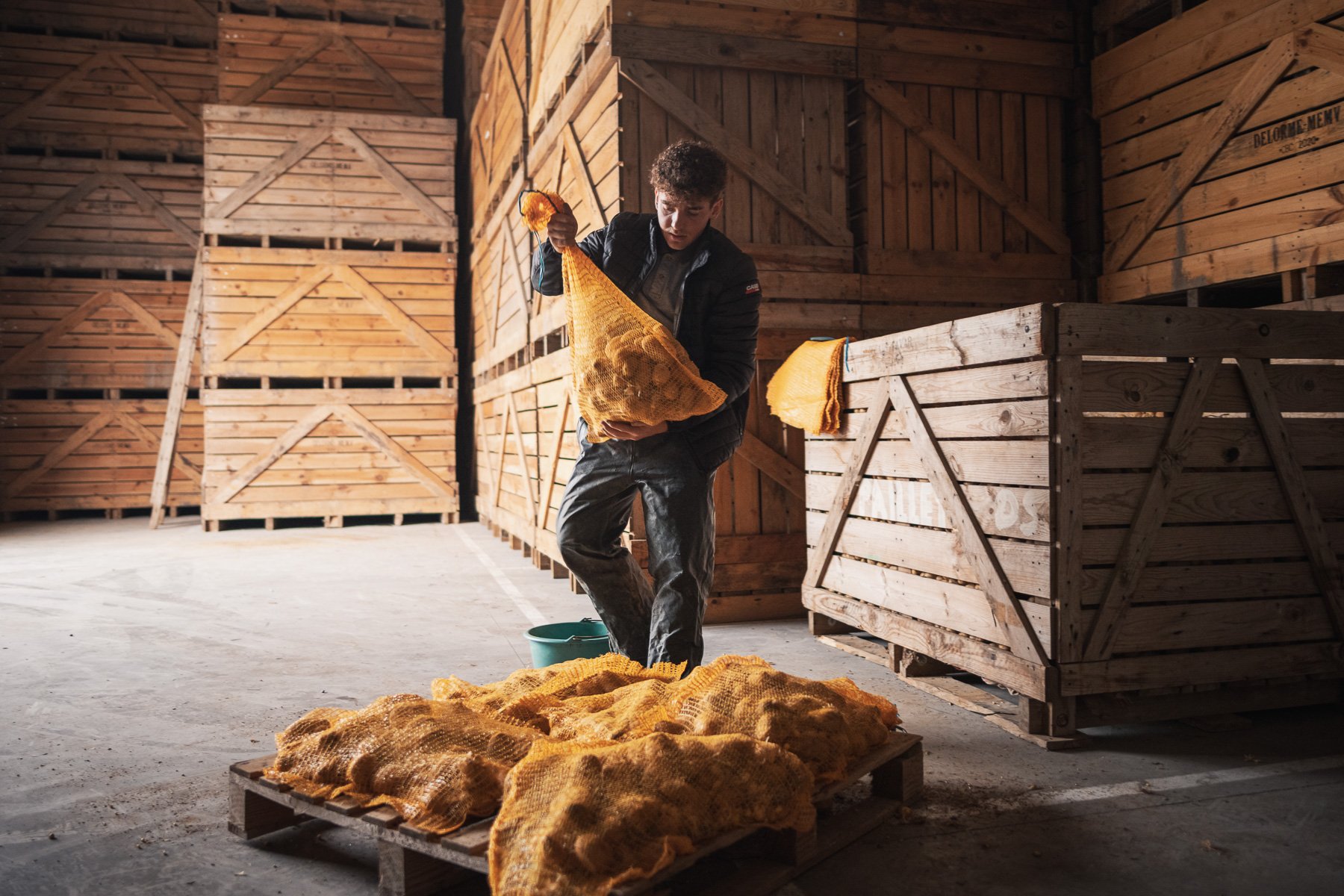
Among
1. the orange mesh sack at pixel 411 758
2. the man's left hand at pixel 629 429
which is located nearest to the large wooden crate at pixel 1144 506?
the man's left hand at pixel 629 429

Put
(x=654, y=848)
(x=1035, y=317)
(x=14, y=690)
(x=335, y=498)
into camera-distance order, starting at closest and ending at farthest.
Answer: (x=654, y=848) → (x=1035, y=317) → (x=14, y=690) → (x=335, y=498)

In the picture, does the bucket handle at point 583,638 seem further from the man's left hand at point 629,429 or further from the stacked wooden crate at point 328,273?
the stacked wooden crate at point 328,273

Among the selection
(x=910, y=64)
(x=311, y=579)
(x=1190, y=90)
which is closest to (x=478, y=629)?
(x=311, y=579)

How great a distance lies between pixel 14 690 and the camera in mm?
4598

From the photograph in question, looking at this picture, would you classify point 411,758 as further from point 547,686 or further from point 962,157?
point 962,157

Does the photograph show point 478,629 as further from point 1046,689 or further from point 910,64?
point 910,64

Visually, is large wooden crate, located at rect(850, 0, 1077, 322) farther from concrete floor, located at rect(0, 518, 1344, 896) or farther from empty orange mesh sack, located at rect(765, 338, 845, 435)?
concrete floor, located at rect(0, 518, 1344, 896)

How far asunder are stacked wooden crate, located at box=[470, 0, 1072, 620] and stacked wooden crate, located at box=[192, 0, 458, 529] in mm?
6600

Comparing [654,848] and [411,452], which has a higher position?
[411,452]

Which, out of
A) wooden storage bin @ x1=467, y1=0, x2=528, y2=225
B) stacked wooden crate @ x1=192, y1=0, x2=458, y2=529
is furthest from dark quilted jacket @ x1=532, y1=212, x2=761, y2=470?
stacked wooden crate @ x1=192, y1=0, x2=458, y2=529

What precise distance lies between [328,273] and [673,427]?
1091 cm

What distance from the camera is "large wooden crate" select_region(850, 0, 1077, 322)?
6.71 m

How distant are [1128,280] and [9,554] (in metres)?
11.2

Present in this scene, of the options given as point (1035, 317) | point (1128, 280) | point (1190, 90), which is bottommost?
point (1035, 317)
